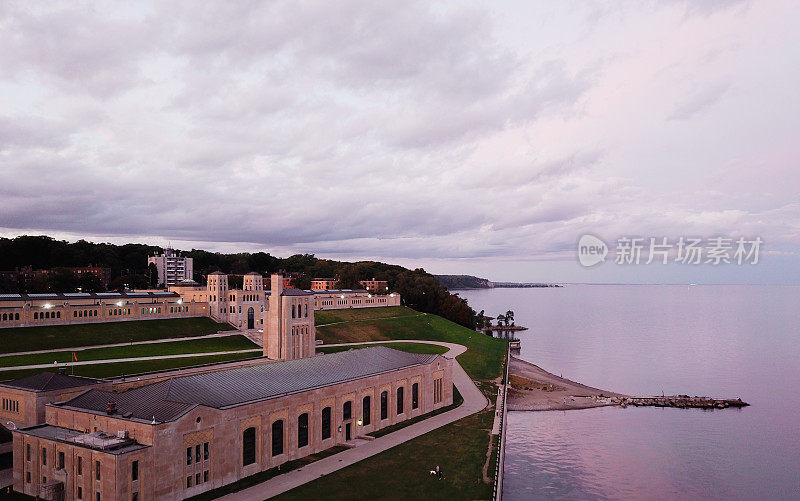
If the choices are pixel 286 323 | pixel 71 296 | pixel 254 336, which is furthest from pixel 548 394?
pixel 71 296

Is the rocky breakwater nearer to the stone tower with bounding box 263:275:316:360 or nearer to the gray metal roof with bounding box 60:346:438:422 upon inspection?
the gray metal roof with bounding box 60:346:438:422

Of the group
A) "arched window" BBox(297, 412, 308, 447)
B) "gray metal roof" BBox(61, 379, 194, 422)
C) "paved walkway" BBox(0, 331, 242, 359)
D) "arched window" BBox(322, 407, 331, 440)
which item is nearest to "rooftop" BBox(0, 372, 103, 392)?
"gray metal roof" BBox(61, 379, 194, 422)

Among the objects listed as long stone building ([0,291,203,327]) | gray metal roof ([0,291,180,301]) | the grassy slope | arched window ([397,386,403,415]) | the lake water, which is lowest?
the lake water

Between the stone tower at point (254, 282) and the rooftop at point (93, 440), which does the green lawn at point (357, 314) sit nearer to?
the stone tower at point (254, 282)

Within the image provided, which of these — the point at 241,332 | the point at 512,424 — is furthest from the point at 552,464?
the point at 241,332

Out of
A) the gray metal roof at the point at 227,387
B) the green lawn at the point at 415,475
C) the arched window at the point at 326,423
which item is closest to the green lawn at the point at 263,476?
the arched window at the point at 326,423

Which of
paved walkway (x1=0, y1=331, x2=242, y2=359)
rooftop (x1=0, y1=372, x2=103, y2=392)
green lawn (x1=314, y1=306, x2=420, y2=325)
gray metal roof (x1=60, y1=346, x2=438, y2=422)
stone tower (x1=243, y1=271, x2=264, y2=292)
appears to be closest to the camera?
gray metal roof (x1=60, y1=346, x2=438, y2=422)
